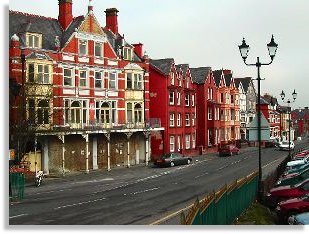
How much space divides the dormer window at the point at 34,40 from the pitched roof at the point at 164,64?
15.2 meters

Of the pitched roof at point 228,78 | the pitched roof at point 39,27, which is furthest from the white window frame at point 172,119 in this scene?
the pitched roof at point 228,78

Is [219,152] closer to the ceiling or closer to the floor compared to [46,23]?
closer to the floor

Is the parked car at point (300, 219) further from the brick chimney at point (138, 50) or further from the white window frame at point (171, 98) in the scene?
the white window frame at point (171, 98)

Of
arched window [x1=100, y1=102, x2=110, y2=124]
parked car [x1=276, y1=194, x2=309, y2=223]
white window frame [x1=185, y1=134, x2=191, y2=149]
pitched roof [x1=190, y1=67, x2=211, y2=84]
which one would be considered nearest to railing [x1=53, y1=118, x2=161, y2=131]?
arched window [x1=100, y1=102, x2=110, y2=124]

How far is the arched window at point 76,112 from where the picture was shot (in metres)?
37.0

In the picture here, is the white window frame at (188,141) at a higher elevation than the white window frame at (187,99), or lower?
lower

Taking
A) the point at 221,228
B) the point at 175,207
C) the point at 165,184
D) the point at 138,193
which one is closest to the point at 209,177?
the point at 165,184

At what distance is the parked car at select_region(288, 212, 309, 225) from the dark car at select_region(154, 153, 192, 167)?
23853 millimetres

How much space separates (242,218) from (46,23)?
2504 centimetres

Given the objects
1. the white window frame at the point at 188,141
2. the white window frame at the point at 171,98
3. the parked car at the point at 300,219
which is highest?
the white window frame at the point at 171,98

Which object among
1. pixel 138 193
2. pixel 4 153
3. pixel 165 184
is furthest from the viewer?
pixel 165 184

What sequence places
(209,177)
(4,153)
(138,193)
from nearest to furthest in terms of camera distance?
(4,153) → (138,193) → (209,177)

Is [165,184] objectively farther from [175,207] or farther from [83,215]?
[83,215]

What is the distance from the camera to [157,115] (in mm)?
47688
